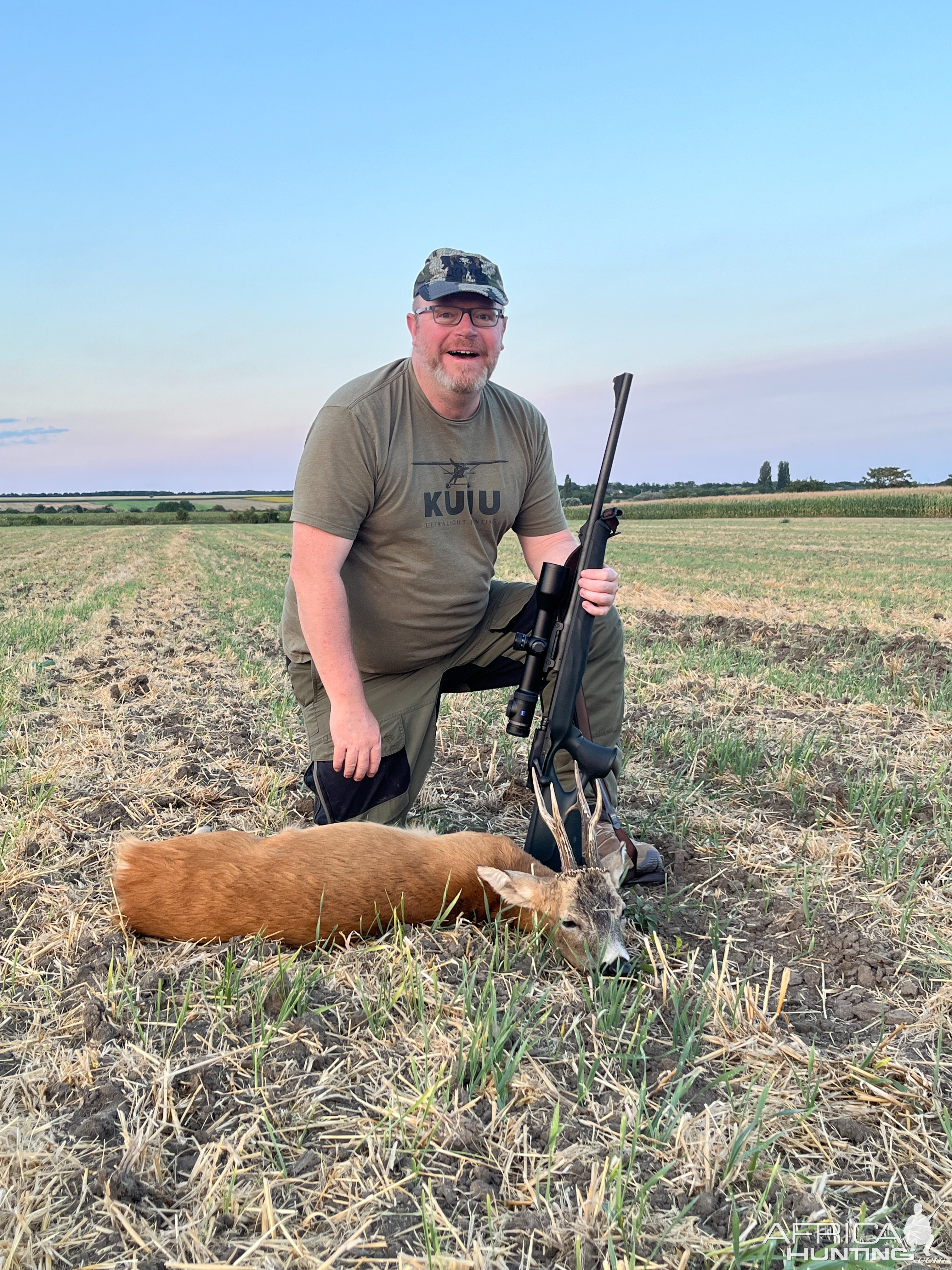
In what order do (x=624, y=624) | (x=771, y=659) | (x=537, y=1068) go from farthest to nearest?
1. (x=624, y=624)
2. (x=771, y=659)
3. (x=537, y=1068)

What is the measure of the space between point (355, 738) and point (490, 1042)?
65.7 inches

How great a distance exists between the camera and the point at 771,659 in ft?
28.7

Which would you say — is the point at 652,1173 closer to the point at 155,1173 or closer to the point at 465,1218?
the point at 465,1218

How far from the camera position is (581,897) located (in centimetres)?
316

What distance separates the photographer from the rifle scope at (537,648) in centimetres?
395

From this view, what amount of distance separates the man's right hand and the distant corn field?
145ft

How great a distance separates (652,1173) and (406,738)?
2.67 meters

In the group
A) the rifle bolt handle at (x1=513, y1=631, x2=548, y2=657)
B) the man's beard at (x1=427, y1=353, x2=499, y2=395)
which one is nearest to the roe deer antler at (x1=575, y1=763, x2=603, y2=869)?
the rifle bolt handle at (x1=513, y1=631, x2=548, y2=657)

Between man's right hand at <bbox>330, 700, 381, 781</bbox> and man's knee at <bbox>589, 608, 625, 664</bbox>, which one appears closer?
man's right hand at <bbox>330, 700, 381, 781</bbox>

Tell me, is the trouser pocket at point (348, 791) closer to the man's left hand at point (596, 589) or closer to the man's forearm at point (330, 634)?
the man's forearm at point (330, 634)

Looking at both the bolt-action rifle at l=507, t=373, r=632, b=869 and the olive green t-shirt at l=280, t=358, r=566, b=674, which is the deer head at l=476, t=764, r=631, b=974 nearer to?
the bolt-action rifle at l=507, t=373, r=632, b=869

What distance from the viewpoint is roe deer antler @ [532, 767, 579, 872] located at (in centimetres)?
329

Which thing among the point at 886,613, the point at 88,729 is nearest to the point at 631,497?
the point at 886,613

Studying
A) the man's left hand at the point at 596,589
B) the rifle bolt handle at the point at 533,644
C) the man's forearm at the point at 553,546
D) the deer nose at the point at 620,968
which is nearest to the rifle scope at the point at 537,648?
the rifle bolt handle at the point at 533,644
